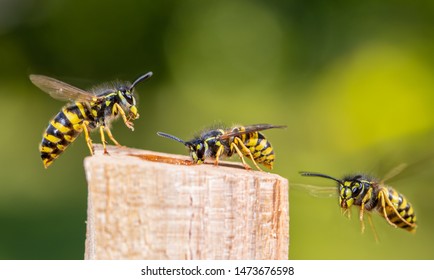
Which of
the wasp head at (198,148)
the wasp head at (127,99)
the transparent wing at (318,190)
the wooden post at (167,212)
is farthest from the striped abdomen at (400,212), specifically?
the wooden post at (167,212)

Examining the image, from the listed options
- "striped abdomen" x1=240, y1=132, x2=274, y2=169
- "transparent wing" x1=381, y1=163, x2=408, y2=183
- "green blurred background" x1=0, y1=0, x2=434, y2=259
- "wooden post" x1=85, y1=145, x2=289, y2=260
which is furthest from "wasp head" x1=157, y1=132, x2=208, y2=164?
"green blurred background" x1=0, y1=0, x2=434, y2=259

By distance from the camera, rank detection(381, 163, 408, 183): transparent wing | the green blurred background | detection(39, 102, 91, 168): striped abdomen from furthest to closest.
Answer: the green blurred background
detection(381, 163, 408, 183): transparent wing
detection(39, 102, 91, 168): striped abdomen

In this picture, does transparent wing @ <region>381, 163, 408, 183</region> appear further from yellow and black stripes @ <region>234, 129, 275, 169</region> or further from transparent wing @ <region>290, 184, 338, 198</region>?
yellow and black stripes @ <region>234, 129, 275, 169</region>

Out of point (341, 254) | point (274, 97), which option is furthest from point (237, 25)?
point (341, 254)

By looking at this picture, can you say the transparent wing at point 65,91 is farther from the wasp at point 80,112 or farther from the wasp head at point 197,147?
the wasp head at point 197,147

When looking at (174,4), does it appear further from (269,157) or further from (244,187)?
(244,187)

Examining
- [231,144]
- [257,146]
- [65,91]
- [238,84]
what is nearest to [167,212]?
[231,144]
